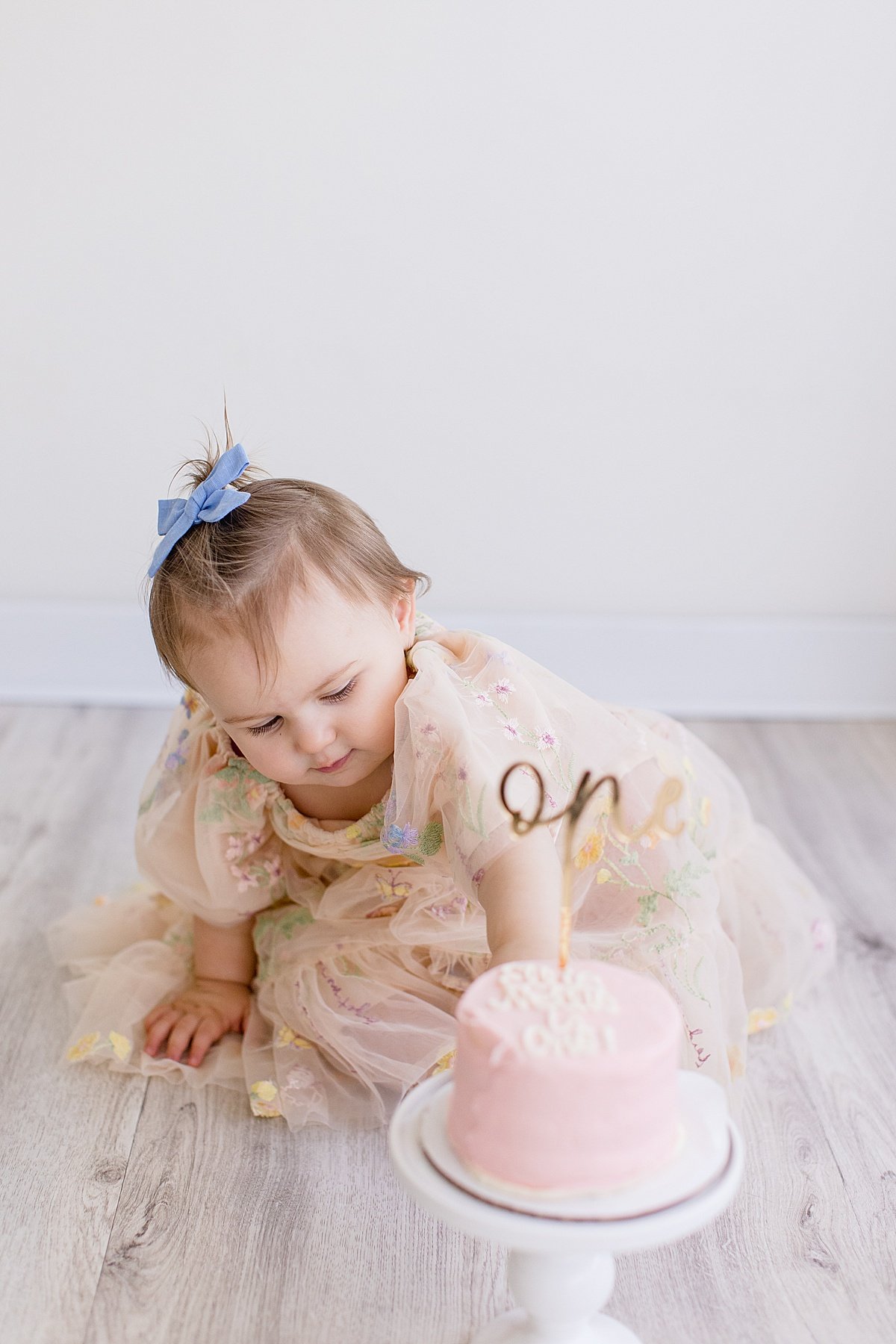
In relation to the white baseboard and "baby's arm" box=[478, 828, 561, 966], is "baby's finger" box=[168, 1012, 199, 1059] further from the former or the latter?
the white baseboard

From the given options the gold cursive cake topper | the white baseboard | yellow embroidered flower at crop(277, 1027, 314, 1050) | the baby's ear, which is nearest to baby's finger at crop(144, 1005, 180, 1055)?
yellow embroidered flower at crop(277, 1027, 314, 1050)

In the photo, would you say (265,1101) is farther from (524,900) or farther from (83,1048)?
(524,900)

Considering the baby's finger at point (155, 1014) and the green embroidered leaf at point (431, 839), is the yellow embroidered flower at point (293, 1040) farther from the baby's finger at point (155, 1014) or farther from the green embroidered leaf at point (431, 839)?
the green embroidered leaf at point (431, 839)

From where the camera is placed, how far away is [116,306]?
6.34 ft

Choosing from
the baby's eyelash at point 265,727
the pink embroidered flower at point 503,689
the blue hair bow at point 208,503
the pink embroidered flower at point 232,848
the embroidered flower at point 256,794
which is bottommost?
the pink embroidered flower at point 232,848

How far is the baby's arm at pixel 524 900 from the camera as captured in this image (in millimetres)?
827

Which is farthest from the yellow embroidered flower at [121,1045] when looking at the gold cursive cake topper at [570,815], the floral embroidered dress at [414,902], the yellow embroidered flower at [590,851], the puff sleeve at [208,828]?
the gold cursive cake topper at [570,815]

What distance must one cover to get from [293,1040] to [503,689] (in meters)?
0.40

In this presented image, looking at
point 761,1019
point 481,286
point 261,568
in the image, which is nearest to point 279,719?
point 261,568

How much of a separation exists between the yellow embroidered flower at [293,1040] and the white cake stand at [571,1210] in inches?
16.0

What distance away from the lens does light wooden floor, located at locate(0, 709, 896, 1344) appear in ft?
2.94

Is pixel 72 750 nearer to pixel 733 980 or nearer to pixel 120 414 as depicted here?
pixel 120 414

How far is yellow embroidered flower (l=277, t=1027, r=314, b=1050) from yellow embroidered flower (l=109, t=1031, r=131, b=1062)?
0.14m

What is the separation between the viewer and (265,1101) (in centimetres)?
111
